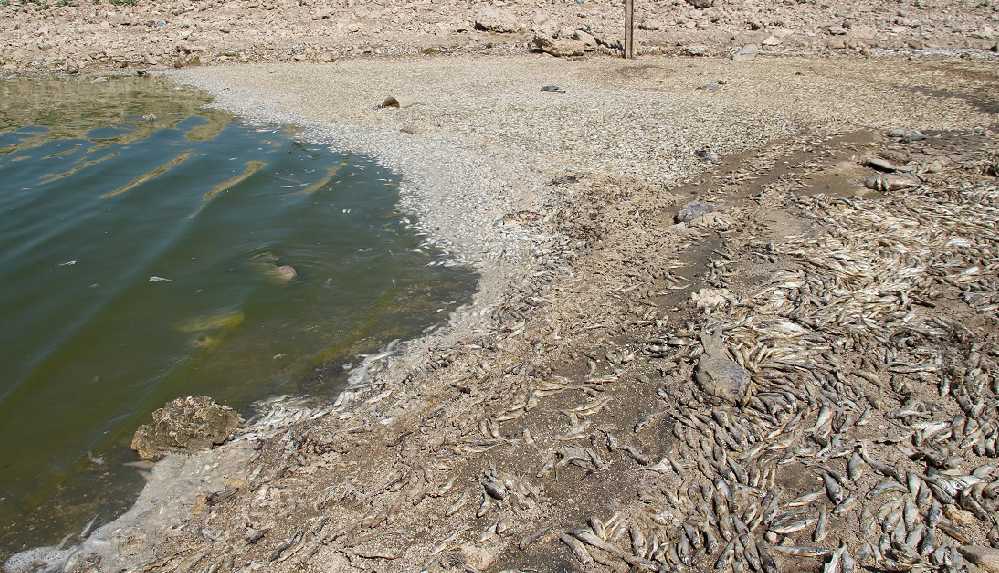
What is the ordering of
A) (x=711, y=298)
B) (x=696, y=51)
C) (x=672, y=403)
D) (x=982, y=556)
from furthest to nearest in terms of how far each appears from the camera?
(x=696, y=51), (x=711, y=298), (x=672, y=403), (x=982, y=556)

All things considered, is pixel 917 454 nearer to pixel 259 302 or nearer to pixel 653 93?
pixel 259 302

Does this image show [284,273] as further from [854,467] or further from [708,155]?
[708,155]

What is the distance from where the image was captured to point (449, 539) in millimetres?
5242

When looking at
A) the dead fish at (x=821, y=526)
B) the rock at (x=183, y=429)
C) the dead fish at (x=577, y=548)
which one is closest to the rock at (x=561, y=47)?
the rock at (x=183, y=429)

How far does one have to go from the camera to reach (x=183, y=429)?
22.0 ft

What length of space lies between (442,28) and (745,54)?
16770 millimetres

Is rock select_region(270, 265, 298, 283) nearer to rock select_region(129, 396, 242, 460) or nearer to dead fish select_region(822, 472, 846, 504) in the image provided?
rock select_region(129, 396, 242, 460)

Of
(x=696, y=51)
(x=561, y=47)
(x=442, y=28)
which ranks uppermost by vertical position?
(x=442, y=28)

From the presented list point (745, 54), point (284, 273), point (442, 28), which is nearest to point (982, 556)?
point (284, 273)

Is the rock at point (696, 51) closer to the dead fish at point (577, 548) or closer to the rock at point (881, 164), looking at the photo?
the rock at point (881, 164)

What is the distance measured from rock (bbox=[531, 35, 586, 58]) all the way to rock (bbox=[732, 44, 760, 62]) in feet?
22.8

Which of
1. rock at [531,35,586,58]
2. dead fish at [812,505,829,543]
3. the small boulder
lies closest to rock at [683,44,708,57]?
rock at [531,35,586,58]

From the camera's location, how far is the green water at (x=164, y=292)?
22.5 feet

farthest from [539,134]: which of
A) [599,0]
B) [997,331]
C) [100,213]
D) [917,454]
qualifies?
[599,0]
